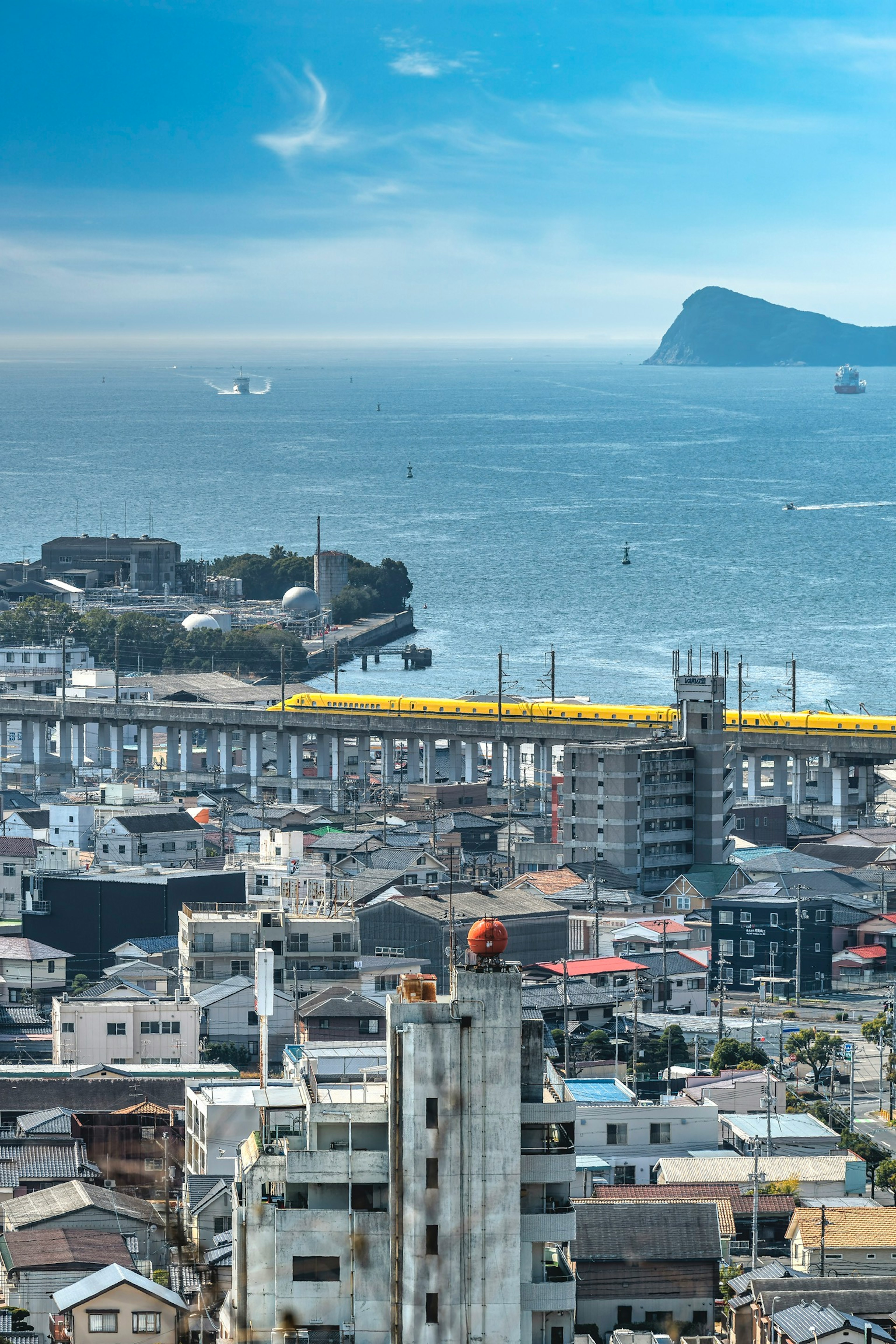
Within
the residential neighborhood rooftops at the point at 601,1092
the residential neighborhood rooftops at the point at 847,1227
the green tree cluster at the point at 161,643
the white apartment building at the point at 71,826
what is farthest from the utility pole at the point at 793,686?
the residential neighborhood rooftops at the point at 847,1227

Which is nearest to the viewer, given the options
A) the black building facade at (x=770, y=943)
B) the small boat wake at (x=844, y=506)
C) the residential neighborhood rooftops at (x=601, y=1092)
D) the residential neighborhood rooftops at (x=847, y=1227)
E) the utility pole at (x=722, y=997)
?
the residential neighborhood rooftops at (x=847, y=1227)

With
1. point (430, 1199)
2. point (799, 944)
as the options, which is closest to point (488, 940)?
point (430, 1199)

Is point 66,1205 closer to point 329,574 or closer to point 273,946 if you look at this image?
point 273,946

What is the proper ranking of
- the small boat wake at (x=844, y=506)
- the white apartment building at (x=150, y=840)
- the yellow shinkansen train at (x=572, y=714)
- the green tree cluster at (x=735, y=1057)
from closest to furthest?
the green tree cluster at (x=735, y=1057)
the white apartment building at (x=150, y=840)
the yellow shinkansen train at (x=572, y=714)
the small boat wake at (x=844, y=506)

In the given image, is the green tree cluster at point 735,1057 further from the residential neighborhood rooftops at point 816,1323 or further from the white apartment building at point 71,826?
the white apartment building at point 71,826

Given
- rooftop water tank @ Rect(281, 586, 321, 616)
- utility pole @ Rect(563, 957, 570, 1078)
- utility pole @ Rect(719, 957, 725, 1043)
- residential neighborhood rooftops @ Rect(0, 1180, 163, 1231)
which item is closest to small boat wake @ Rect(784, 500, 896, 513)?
rooftop water tank @ Rect(281, 586, 321, 616)

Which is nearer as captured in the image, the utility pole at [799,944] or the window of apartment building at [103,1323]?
the window of apartment building at [103,1323]
